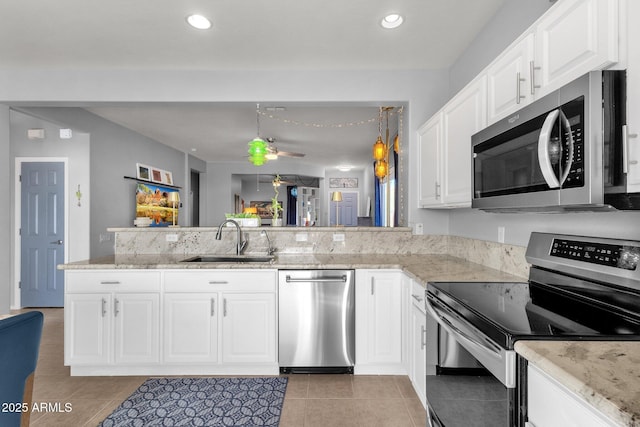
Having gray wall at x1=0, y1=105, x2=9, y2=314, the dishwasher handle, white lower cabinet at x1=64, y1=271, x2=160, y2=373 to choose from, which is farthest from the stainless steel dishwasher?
gray wall at x1=0, y1=105, x2=9, y2=314

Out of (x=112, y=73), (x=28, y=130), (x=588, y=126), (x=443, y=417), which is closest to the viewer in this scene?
(x=588, y=126)

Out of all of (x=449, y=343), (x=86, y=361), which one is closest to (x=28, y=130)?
(x=86, y=361)

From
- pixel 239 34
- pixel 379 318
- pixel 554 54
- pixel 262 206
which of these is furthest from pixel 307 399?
pixel 262 206

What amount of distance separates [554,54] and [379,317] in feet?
6.59

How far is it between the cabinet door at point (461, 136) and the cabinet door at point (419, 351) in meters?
0.76

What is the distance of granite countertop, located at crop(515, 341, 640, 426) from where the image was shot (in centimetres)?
70

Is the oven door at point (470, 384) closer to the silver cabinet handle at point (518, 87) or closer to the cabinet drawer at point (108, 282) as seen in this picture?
the silver cabinet handle at point (518, 87)

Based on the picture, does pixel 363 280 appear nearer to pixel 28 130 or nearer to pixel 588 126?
pixel 588 126

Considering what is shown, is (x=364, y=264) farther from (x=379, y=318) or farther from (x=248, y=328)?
(x=248, y=328)

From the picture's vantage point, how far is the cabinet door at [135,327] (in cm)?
269

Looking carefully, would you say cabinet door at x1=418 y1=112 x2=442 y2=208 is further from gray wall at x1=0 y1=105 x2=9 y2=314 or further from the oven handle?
gray wall at x1=0 y1=105 x2=9 y2=314

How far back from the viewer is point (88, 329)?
2695 mm

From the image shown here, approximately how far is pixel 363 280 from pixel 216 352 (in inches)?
49.2

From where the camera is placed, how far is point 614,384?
0.77 metres
